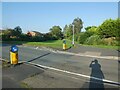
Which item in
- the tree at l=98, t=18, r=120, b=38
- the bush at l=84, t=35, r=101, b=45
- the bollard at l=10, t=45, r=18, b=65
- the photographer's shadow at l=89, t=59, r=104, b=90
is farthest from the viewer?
the bush at l=84, t=35, r=101, b=45

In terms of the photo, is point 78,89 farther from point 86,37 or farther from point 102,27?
point 86,37

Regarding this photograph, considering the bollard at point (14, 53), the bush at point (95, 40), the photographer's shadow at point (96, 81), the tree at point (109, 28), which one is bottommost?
the photographer's shadow at point (96, 81)

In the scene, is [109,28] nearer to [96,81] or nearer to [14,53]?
[14,53]

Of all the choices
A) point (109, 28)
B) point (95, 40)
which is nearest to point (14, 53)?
point (95, 40)

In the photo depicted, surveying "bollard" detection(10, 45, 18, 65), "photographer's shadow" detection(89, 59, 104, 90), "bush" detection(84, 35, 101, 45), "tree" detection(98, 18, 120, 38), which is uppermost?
"tree" detection(98, 18, 120, 38)

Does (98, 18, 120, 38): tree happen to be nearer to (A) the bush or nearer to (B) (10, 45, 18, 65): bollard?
(A) the bush

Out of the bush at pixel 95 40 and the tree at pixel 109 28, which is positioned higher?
the tree at pixel 109 28

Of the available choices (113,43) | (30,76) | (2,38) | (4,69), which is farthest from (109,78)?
(2,38)

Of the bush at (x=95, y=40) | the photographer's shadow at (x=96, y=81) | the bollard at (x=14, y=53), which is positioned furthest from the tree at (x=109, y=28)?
the bollard at (x=14, y=53)

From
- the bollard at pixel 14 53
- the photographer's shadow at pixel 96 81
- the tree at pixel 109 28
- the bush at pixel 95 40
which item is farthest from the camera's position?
the bush at pixel 95 40

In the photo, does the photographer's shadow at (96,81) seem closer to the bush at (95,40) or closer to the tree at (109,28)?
the tree at (109,28)

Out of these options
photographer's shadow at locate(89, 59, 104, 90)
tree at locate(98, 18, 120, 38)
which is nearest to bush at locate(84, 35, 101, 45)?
tree at locate(98, 18, 120, 38)

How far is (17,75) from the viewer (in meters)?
9.20

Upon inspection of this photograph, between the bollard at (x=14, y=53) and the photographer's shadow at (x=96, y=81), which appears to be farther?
the bollard at (x=14, y=53)
